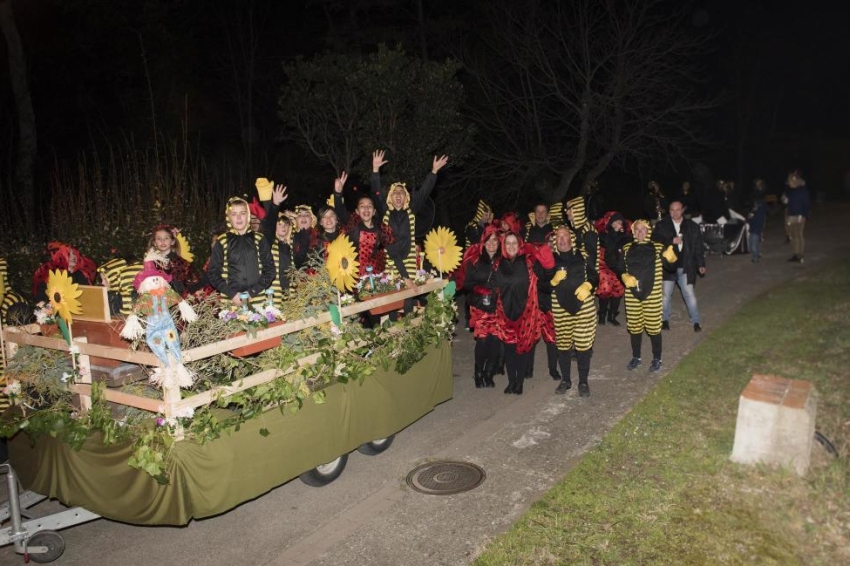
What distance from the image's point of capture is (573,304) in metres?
7.37

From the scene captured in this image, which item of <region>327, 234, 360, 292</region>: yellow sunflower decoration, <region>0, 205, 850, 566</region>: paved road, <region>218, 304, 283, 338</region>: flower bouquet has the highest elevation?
<region>327, 234, 360, 292</region>: yellow sunflower decoration

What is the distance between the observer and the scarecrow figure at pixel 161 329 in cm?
422

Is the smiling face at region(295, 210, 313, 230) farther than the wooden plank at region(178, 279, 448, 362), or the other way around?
the smiling face at region(295, 210, 313, 230)

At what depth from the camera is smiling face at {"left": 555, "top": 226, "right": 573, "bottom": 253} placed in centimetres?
740

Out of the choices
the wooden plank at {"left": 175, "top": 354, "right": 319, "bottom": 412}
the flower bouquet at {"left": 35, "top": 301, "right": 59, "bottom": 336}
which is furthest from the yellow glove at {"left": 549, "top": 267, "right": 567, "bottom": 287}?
the flower bouquet at {"left": 35, "top": 301, "right": 59, "bottom": 336}

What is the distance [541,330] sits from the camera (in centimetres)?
809

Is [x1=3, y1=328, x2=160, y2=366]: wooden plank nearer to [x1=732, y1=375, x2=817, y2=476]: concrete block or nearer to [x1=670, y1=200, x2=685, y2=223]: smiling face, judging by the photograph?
[x1=732, y1=375, x2=817, y2=476]: concrete block

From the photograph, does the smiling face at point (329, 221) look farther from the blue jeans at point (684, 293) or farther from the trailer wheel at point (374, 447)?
the blue jeans at point (684, 293)

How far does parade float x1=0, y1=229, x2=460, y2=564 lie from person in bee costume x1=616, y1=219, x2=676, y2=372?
3535mm

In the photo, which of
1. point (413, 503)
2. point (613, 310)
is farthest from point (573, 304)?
point (613, 310)

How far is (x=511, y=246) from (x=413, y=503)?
3.20 metres

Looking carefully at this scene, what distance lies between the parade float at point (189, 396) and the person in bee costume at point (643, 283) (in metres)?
3.53

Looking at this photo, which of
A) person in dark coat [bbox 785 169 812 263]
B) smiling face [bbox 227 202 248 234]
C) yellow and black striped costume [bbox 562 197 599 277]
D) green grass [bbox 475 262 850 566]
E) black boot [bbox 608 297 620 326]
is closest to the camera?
green grass [bbox 475 262 850 566]

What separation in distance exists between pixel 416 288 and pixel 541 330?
2.08 m
